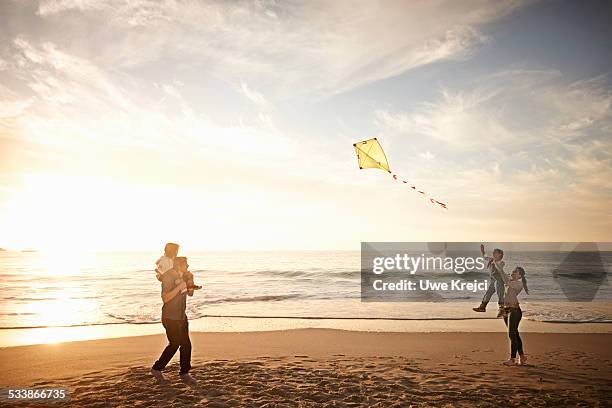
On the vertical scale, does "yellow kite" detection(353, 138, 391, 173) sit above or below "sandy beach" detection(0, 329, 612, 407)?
above

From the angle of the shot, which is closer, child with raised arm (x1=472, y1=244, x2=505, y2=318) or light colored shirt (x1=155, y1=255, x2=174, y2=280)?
light colored shirt (x1=155, y1=255, x2=174, y2=280)

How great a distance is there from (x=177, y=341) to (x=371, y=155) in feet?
21.9

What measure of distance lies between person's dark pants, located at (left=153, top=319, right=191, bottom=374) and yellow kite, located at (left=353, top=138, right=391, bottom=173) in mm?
6047

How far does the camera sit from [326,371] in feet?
27.1

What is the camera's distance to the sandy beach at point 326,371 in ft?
21.6

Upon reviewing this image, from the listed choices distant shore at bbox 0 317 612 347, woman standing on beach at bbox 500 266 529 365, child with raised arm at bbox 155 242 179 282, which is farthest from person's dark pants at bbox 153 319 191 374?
woman standing on beach at bbox 500 266 529 365

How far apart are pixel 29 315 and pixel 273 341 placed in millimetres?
11926

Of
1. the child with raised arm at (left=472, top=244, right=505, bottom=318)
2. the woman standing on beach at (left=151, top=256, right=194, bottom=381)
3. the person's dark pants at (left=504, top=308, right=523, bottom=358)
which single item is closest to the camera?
the woman standing on beach at (left=151, top=256, right=194, bottom=381)

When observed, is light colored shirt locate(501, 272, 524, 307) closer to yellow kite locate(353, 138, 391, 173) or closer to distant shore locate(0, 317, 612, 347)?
yellow kite locate(353, 138, 391, 173)

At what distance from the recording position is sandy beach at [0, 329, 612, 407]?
21.6 feet

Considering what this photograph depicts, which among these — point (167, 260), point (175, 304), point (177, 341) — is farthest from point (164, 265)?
point (177, 341)

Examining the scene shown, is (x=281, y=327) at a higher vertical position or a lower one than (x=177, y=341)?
lower

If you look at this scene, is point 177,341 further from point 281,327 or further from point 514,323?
point 281,327

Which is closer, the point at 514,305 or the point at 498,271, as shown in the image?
the point at 514,305
